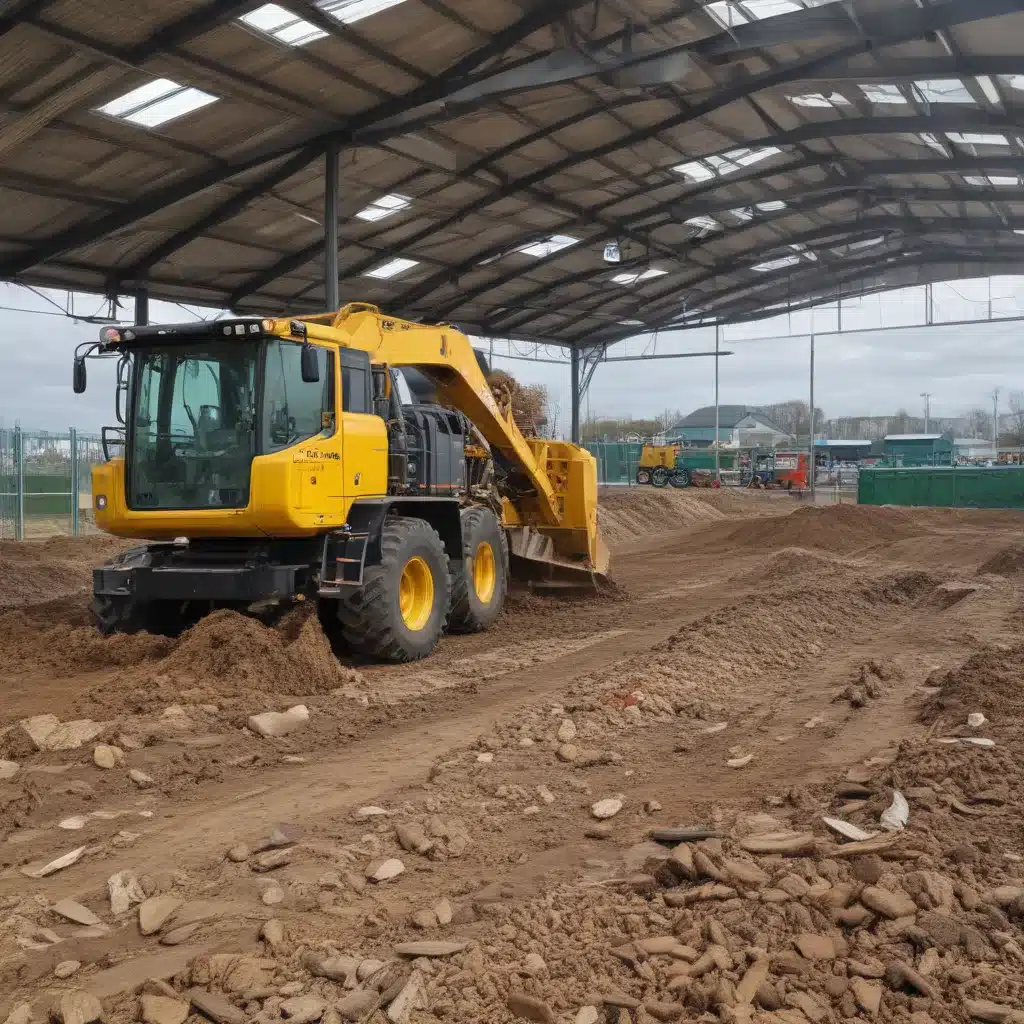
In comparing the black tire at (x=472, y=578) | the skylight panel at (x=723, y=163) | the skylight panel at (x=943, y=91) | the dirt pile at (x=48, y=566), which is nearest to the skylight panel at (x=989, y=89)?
the skylight panel at (x=943, y=91)

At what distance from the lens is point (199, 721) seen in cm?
726

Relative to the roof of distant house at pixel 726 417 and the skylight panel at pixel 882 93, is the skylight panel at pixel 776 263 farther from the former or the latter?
the roof of distant house at pixel 726 417

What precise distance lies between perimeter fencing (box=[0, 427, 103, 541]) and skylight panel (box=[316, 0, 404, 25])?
34.6 feet

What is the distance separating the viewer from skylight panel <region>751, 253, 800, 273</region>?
1262 inches

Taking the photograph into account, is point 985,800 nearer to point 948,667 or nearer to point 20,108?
point 948,667

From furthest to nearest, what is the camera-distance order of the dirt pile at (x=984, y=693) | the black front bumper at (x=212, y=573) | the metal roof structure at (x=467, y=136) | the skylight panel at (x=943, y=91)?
1. the skylight panel at (x=943, y=91)
2. the metal roof structure at (x=467, y=136)
3. the black front bumper at (x=212, y=573)
4. the dirt pile at (x=984, y=693)

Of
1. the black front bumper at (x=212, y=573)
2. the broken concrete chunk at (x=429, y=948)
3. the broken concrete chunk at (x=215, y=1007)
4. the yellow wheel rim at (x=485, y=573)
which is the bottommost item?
the broken concrete chunk at (x=215, y=1007)

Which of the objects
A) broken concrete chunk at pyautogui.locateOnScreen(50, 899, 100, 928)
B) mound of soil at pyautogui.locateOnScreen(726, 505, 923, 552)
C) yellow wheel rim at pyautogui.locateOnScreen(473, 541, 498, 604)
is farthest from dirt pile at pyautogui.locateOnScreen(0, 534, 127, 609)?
mound of soil at pyautogui.locateOnScreen(726, 505, 923, 552)

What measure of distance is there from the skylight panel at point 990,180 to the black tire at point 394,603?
17940 millimetres

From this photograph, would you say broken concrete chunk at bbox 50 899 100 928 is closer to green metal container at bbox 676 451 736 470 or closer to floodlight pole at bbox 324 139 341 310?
floodlight pole at bbox 324 139 341 310

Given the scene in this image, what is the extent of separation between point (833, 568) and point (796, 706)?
9.26 meters

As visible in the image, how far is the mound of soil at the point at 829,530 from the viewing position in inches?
904

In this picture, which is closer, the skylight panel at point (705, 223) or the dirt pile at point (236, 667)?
the dirt pile at point (236, 667)

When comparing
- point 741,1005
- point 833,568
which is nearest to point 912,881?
point 741,1005
